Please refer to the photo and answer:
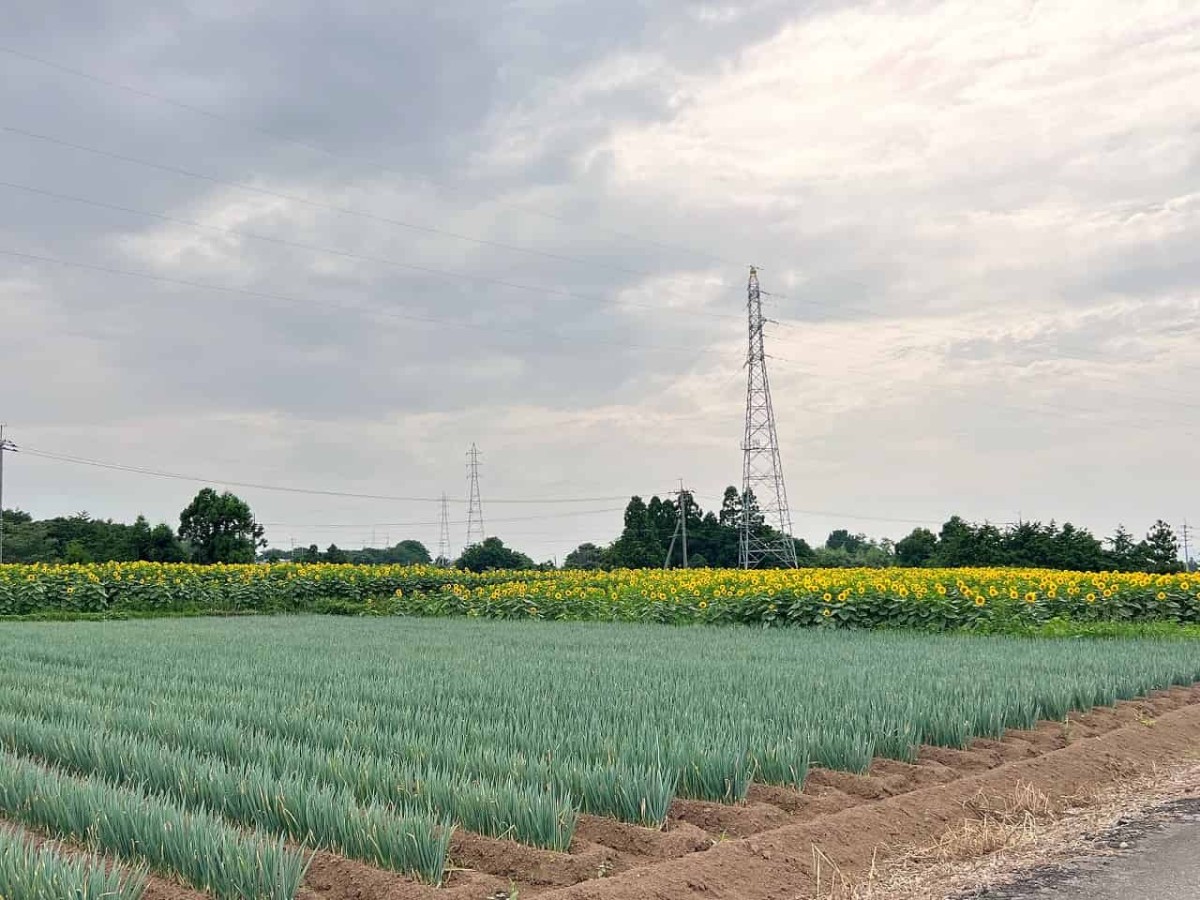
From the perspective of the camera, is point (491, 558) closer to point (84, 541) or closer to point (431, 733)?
point (84, 541)

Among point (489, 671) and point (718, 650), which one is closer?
point (489, 671)

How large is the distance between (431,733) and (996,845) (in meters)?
3.69

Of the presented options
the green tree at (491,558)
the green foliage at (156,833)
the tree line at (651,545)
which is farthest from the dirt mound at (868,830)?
the green tree at (491,558)

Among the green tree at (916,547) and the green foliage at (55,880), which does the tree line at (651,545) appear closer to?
the green tree at (916,547)

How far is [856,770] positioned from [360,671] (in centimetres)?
663

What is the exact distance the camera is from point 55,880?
3873 mm

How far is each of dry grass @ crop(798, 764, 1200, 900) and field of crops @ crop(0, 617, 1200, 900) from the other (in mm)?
857

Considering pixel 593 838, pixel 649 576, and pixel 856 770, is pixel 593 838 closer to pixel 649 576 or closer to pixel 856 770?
pixel 856 770

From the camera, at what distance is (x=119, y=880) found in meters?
4.04

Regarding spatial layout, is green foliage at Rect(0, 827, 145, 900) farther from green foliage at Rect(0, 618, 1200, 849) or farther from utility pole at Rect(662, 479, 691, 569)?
utility pole at Rect(662, 479, 691, 569)

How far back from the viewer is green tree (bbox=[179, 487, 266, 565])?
177 feet

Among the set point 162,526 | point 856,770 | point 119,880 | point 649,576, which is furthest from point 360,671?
point 162,526

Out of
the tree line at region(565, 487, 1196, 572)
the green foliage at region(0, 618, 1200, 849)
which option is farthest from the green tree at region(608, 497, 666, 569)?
the green foliage at region(0, 618, 1200, 849)

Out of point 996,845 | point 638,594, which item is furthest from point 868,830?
point 638,594
